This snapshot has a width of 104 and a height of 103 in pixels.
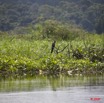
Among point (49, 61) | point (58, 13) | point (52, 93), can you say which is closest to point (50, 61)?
point (49, 61)

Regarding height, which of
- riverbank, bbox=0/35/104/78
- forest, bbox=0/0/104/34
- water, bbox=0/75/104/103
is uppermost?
forest, bbox=0/0/104/34

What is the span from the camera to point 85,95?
11.4 meters

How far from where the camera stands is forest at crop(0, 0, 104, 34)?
81.3 meters

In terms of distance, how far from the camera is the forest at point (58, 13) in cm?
8133

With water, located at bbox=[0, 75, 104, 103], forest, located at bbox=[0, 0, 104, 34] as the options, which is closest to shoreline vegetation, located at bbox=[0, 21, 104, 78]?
water, located at bbox=[0, 75, 104, 103]

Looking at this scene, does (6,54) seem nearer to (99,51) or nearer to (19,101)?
(99,51)

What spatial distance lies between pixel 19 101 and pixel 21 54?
42.3 feet

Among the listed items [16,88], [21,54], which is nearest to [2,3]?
[21,54]

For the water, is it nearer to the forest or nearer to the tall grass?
the tall grass

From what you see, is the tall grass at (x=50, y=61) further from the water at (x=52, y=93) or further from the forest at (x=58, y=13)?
the forest at (x=58, y=13)

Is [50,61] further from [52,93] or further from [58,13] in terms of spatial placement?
[58,13]

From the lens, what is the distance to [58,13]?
93.2 m

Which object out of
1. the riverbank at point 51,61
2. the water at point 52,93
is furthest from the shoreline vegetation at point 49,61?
the water at point 52,93

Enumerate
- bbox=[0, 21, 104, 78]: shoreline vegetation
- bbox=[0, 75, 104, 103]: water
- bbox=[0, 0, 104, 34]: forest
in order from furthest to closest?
bbox=[0, 0, 104, 34]: forest < bbox=[0, 21, 104, 78]: shoreline vegetation < bbox=[0, 75, 104, 103]: water
